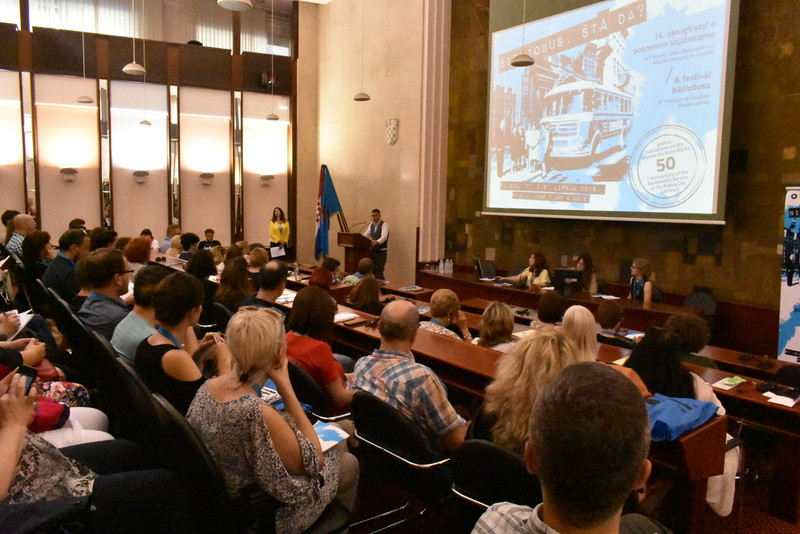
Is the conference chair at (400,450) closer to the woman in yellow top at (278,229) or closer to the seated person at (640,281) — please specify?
the seated person at (640,281)

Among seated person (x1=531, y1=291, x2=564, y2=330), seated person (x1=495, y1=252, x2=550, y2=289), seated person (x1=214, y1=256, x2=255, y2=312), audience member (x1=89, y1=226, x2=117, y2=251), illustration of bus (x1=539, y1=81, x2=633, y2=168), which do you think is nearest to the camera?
seated person (x1=531, y1=291, x2=564, y2=330)

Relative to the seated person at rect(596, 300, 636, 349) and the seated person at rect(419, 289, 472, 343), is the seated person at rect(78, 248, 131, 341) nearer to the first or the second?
the seated person at rect(419, 289, 472, 343)

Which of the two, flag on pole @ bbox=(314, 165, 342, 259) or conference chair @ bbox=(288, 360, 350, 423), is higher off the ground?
flag on pole @ bbox=(314, 165, 342, 259)

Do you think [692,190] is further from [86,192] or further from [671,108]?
[86,192]

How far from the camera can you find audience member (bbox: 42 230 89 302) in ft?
15.3

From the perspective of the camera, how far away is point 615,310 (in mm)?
4262

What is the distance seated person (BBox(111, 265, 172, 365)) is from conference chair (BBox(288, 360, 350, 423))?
0.76 m

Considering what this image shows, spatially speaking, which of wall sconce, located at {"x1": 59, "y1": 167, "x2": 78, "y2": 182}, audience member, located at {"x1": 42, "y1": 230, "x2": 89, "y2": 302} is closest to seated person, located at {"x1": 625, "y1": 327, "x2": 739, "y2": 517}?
audience member, located at {"x1": 42, "y1": 230, "x2": 89, "y2": 302}

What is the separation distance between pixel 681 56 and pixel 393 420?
5.77 meters

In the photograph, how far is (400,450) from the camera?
92.1 inches

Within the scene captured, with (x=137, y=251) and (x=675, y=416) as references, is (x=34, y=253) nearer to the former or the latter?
(x=137, y=251)

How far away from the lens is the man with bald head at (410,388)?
7.78ft

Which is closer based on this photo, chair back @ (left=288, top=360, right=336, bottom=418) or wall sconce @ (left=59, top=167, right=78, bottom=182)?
chair back @ (left=288, top=360, right=336, bottom=418)

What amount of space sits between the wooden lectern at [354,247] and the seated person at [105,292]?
21.8 feet
